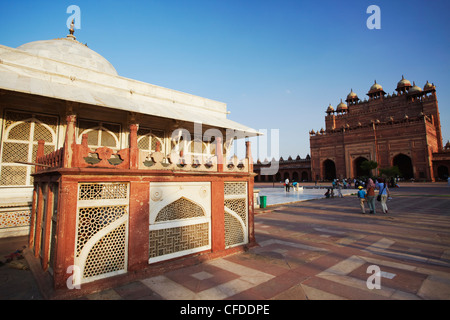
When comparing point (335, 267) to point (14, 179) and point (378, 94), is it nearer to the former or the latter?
point (14, 179)

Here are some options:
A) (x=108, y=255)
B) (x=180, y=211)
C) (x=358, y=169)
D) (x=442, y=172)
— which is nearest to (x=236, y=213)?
(x=180, y=211)

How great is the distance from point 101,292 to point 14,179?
6214 mm

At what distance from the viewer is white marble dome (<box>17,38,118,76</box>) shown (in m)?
10.1

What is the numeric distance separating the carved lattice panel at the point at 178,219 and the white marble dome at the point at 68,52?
8.02 m

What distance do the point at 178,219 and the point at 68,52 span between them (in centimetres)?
1047

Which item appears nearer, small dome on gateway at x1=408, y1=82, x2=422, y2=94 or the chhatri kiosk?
the chhatri kiosk

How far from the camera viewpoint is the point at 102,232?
3.79m

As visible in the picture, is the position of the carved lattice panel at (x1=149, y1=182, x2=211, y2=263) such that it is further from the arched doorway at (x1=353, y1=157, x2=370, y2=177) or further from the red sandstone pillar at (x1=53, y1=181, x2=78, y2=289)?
the arched doorway at (x1=353, y1=157, x2=370, y2=177)

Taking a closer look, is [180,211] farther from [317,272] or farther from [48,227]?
[317,272]

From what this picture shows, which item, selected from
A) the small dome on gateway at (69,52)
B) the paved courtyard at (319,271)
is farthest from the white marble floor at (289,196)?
the small dome on gateway at (69,52)

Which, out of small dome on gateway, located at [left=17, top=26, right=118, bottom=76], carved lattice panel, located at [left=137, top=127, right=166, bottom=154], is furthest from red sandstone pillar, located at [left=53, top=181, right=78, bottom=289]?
small dome on gateway, located at [left=17, top=26, right=118, bottom=76]

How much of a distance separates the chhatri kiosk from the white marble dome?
357 mm

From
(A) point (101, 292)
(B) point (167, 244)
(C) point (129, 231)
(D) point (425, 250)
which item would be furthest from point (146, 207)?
(D) point (425, 250)

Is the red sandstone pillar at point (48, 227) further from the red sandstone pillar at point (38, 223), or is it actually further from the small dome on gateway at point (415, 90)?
the small dome on gateway at point (415, 90)
